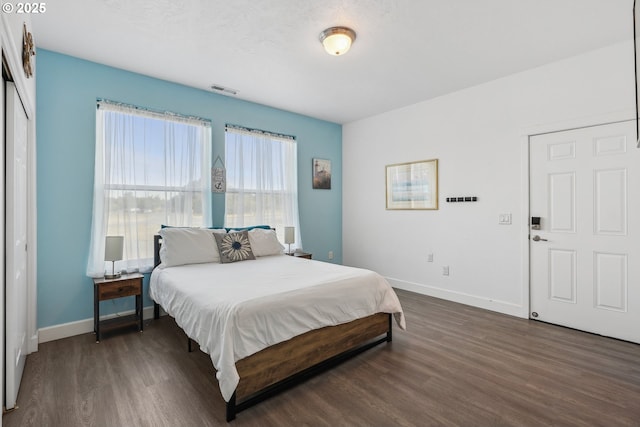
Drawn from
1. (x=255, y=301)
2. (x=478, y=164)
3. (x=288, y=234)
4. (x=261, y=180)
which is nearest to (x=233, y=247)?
(x=288, y=234)

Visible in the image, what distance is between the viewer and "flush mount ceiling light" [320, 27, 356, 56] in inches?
99.3

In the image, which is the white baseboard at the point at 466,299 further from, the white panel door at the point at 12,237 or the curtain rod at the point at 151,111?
the white panel door at the point at 12,237

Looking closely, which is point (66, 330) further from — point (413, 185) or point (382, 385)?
point (413, 185)

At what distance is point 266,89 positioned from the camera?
384 cm

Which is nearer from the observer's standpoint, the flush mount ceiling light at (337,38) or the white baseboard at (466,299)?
the flush mount ceiling light at (337,38)

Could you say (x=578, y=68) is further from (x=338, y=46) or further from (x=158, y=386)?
(x=158, y=386)

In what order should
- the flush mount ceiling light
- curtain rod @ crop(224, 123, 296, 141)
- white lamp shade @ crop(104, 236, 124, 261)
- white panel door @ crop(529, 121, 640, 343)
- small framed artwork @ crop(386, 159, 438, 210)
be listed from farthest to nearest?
1. small framed artwork @ crop(386, 159, 438, 210)
2. curtain rod @ crop(224, 123, 296, 141)
3. white lamp shade @ crop(104, 236, 124, 261)
4. white panel door @ crop(529, 121, 640, 343)
5. the flush mount ceiling light

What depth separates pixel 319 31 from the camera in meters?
2.58

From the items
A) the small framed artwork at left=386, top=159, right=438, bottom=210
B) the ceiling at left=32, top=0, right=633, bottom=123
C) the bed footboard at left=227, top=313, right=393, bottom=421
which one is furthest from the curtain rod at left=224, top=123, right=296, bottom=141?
the bed footboard at left=227, top=313, right=393, bottom=421

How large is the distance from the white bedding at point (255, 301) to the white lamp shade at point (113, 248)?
15.5 inches

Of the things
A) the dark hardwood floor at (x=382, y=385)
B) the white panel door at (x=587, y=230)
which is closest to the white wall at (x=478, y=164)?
the white panel door at (x=587, y=230)

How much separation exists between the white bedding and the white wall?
1613mm

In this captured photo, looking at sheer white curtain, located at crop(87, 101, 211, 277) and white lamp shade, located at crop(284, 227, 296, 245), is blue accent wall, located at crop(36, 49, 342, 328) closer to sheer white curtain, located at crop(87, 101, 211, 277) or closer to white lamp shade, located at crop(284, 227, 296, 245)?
sheer white curtain, located at crop(87, 101, 211, 277)

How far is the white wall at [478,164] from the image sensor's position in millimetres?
3031
